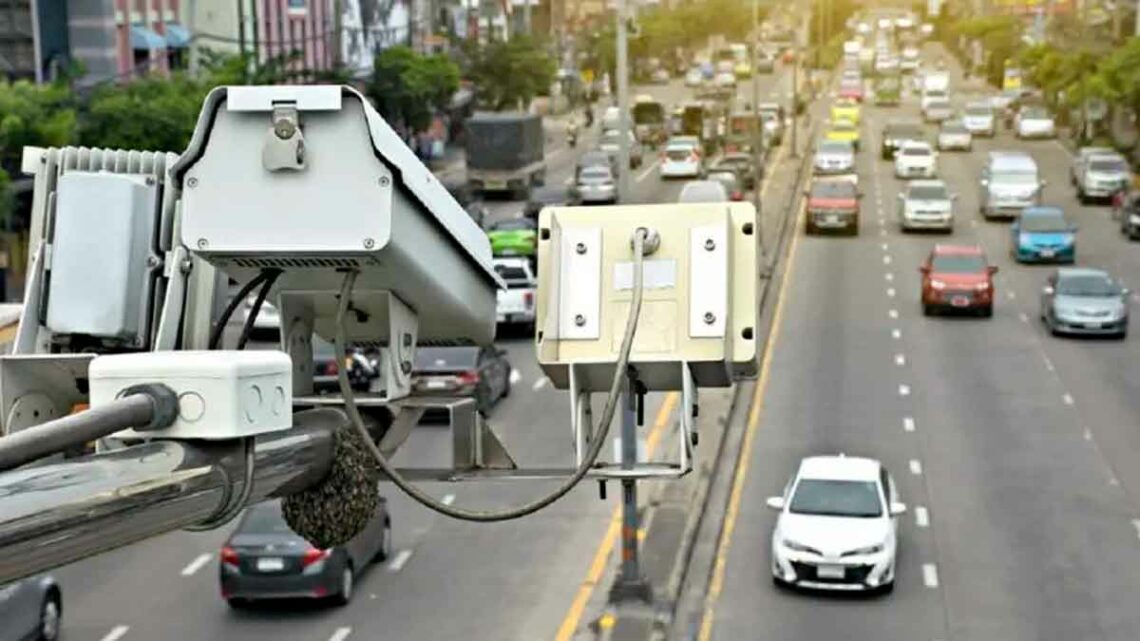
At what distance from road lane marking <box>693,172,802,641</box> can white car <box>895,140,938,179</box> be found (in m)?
29.8

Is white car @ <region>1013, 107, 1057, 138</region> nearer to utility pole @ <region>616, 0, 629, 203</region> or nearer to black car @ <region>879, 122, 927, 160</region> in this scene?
black car @ <region>879, 122, 927, 160</region>

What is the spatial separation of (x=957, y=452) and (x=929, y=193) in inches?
1264

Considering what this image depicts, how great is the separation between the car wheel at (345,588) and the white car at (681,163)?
58200mm

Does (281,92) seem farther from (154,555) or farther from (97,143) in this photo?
(97,143)

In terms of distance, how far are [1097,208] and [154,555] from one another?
5243 centimetres

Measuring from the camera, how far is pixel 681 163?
82000mm

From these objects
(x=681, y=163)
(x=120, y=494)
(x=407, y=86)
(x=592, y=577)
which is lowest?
(x=681, y=163)

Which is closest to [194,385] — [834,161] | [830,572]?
[830,572]

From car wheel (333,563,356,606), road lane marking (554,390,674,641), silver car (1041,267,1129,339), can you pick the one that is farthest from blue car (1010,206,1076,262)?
car wheel (333,563,356,606)

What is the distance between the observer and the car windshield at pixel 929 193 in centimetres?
6359

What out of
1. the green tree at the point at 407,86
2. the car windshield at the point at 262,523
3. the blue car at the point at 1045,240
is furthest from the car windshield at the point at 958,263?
the green tree at the point at 407,86

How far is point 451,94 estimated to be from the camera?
9125 cm

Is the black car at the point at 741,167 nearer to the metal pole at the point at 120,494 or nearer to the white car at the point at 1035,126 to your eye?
the white car at the point at 1035,126

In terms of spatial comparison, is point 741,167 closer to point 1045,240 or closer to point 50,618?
point 1045,240
